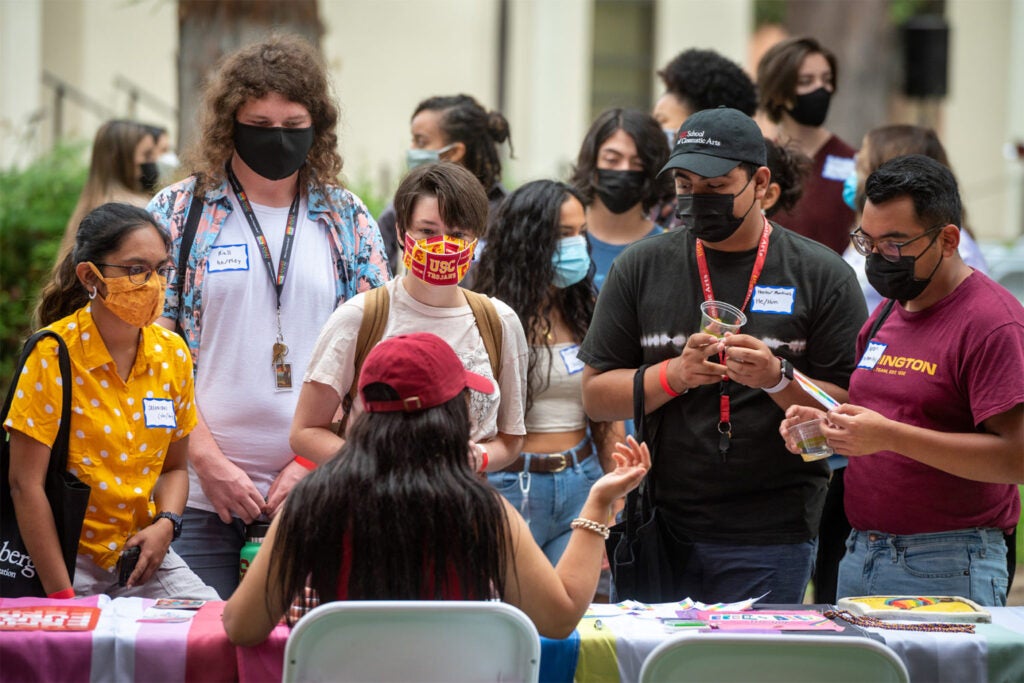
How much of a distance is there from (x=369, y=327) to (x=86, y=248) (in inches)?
32.7

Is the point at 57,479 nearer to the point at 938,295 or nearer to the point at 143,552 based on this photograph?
the point at 143,552

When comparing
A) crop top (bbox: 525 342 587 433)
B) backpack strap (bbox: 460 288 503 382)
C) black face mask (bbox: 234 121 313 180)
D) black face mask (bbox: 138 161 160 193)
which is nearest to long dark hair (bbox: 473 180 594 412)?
crop top (bbox: 525 342 587 433)

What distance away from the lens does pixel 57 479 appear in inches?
126

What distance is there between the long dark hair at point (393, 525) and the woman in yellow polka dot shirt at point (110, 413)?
935mm

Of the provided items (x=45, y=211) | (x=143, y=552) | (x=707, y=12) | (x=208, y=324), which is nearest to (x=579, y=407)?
(x=208, y=324)

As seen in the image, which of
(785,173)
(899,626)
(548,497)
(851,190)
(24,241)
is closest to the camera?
(899,626)

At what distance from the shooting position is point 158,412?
336 cm

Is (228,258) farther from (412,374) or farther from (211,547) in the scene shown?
(412,374)

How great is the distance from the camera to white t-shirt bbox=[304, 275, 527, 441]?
129 inches

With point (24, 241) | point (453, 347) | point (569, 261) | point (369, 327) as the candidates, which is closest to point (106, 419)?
point (369, 327)

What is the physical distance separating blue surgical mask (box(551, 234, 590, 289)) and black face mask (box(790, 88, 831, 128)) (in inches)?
76.8

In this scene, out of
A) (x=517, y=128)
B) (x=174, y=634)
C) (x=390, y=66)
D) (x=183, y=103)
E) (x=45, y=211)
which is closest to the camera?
(x=174, y=634)

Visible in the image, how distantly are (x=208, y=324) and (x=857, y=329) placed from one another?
1.98 m

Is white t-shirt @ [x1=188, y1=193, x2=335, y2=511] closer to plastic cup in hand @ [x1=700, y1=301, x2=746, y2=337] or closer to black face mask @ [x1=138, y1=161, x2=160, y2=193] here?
plastic cup in hand @ [x1=700, y1=301, x2=746, y2=337]
